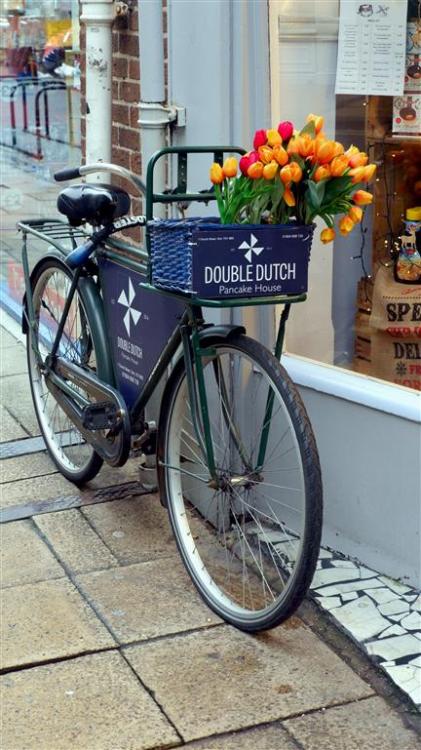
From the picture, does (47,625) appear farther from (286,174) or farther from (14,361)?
(14,361)

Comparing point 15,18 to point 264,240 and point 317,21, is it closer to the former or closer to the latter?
point 317,21

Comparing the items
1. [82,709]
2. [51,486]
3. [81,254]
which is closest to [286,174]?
[81,254]

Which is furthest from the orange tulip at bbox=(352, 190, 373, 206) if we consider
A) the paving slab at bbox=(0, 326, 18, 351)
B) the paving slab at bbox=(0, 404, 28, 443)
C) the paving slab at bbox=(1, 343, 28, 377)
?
the paving slab at bbox=(0, 326, 18, 351)

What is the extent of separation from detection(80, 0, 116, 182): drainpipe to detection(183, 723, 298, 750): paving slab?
2.66m

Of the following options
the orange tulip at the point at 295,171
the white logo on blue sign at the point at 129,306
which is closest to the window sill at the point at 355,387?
the white logo on blue sign at the point at 129,306

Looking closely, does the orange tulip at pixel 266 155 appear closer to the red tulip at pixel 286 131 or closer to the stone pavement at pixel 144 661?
the red tulip at pixel 286 131

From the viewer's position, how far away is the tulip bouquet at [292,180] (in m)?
2.96

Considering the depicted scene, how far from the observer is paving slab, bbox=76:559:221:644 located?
3441mm

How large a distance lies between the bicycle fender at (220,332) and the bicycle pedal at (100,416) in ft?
2.20

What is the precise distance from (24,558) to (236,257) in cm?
155

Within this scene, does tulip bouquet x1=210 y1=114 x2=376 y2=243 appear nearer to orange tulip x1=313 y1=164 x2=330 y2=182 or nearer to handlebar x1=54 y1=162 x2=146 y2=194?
orange tulip x1=313 y1=164 x2=330 y2=182

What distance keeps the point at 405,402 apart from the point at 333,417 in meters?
0.32

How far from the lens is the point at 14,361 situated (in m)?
6.31

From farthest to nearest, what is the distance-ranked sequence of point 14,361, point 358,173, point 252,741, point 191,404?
point 14,361, point 191,404, point 358,173, point 252,741
